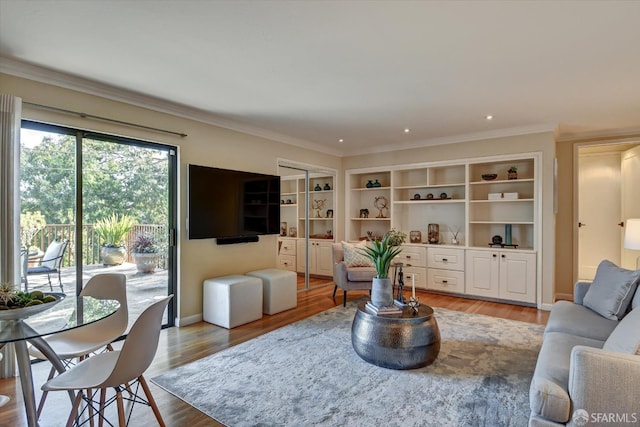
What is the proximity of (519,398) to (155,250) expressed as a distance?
12.2ft

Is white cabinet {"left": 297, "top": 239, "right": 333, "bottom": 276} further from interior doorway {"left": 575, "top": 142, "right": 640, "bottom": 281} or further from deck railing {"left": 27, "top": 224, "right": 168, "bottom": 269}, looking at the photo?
interior doorway {"left": 575, "top": 142, "right": 640, "bottom": 281}

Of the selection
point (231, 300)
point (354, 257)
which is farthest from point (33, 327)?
point (354, 257)

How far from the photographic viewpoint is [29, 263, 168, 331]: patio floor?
3.20 meters

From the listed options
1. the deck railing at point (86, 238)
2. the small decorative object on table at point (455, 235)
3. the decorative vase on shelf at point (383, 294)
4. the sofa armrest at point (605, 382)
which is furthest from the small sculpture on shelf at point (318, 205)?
the sofa armrest at point (605, 382)

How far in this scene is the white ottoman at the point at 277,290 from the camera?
14.4 feet

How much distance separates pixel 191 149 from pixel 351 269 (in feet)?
8.74

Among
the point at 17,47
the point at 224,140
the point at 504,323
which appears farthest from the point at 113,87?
the point at 504,323

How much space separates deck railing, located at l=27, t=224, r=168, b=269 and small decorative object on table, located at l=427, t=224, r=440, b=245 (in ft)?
13.9

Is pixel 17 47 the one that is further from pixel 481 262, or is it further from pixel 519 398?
pixel 481 262

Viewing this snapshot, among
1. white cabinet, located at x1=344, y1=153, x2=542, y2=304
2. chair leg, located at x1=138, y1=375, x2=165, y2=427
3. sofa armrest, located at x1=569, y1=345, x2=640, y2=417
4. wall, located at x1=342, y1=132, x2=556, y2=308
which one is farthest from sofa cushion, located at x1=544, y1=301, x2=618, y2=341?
chair leg, located at x1=138, y1=375, x2=165, y2=427

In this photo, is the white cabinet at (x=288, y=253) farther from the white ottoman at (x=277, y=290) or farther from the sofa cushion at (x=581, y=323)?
the sofa cushion at (x=581, y=323)

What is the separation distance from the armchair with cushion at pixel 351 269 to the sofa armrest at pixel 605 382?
10.8ft

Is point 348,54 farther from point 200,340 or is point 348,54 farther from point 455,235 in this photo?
point 455,235

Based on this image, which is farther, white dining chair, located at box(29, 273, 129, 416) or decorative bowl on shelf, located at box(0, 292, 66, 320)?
white dining chair, located at box(29, 273, 129, 416)
